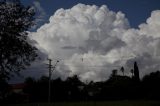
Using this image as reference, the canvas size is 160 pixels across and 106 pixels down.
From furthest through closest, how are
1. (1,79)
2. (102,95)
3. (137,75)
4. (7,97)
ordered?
1. (137,75)
2. (102,95)
3. (7,97)
4. (1,79)

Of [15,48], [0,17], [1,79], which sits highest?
[0,17]

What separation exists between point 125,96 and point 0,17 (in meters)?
84.0

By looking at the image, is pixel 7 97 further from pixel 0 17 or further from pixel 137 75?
pixel 0 17

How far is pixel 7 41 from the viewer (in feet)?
92.8

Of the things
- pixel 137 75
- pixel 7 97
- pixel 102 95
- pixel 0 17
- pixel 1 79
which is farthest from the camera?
pixel 137 75

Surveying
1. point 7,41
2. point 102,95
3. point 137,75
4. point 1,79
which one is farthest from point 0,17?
point 137,75

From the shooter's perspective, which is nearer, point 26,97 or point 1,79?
point 1,79

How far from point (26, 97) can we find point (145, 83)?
1526 inches

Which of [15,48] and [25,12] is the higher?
[25,12]

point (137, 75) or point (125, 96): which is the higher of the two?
point (137, 75)

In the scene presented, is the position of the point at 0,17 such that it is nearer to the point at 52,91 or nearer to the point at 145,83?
the point at 52,91

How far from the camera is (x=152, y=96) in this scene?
102 m

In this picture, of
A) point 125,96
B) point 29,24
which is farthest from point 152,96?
point 29,24

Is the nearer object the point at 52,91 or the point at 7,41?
the point at 7,41
